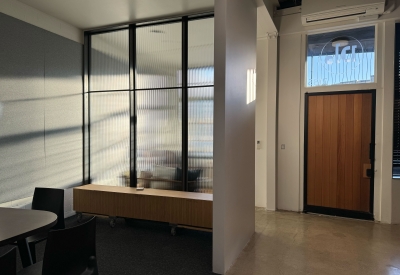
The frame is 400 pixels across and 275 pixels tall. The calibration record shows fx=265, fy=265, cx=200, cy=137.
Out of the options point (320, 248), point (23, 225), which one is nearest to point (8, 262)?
point (23, 225)

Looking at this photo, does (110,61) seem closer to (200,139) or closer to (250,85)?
(200,139)

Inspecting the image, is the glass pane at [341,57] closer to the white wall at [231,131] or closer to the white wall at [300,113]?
the white wall at [300,113]

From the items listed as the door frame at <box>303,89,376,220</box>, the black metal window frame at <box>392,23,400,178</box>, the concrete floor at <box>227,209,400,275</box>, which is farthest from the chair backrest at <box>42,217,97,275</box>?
the black metal window frame at <box>392,23,400,178</box>

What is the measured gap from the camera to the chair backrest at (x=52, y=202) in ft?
9.05

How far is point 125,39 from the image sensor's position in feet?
16.6

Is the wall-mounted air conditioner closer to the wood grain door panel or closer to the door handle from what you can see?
the wood grain door panel

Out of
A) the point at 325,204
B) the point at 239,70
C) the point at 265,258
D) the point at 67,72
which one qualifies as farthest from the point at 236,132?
the point at 67,72

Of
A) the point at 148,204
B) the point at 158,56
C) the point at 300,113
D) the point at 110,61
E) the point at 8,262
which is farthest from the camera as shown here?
the point at 110,61

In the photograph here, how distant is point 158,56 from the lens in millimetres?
4816

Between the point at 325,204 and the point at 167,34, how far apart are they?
4.21 meters

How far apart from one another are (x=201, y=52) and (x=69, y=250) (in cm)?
371

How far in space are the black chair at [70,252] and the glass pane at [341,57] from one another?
4.49m

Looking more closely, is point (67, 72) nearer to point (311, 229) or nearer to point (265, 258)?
point (265, 258)

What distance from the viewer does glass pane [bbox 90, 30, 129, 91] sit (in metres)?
5.07
